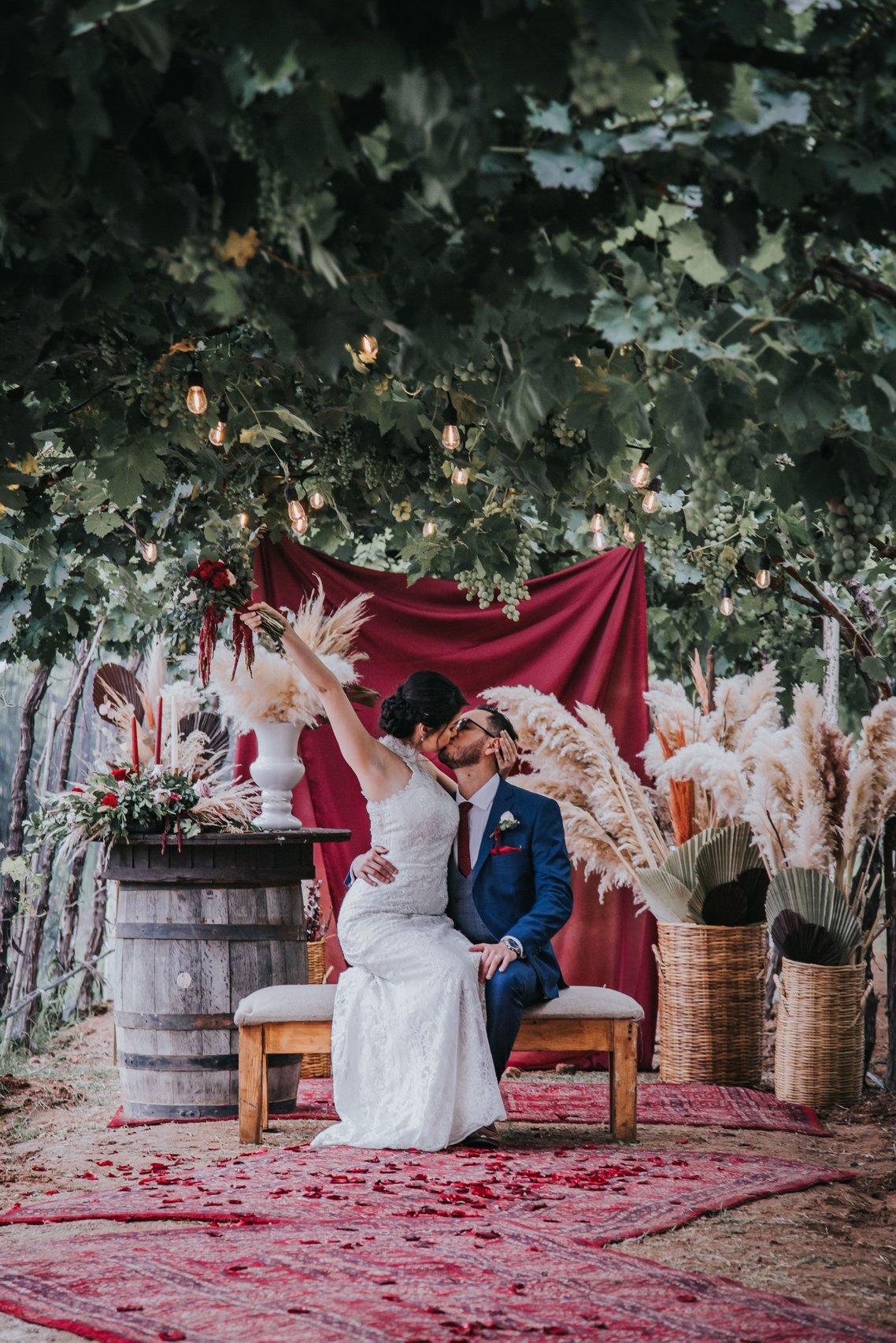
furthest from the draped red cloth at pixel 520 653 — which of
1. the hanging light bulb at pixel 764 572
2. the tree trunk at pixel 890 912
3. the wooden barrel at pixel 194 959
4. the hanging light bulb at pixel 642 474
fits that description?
the hanging light bulb at pixel 642 474

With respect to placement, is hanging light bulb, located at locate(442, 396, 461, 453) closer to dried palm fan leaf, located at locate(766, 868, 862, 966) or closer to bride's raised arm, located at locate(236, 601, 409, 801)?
bride's raised arm, located at locate(236, 601, 409, 801)

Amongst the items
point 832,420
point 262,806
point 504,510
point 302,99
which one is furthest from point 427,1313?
point 504,510

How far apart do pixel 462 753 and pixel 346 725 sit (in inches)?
21.3

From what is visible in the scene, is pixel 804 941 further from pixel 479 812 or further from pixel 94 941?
pixel 94 941

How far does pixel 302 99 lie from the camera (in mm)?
1858

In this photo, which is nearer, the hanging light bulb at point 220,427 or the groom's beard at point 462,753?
the hanging light bulb at point 220,427

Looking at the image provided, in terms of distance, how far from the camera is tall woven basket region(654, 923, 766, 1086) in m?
5.38

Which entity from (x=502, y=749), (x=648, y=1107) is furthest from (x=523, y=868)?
(x=648, y=1107)

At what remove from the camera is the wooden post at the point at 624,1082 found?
13.4 ft

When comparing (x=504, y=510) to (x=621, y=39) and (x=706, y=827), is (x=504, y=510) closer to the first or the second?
(x=706, y=827)

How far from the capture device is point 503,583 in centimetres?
539

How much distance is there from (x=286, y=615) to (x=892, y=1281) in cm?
348

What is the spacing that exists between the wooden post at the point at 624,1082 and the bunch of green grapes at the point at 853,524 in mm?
1844

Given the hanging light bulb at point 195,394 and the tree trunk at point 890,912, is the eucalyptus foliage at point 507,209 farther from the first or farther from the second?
the tree trunk at point 890,912
